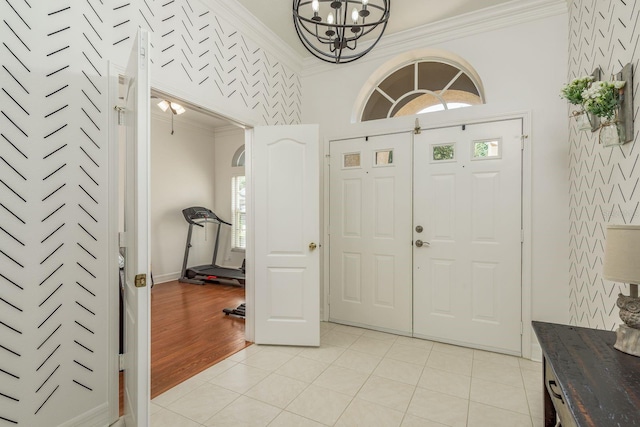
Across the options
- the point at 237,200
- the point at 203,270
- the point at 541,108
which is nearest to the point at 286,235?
the point at 541,108

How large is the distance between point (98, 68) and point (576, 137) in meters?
3.40

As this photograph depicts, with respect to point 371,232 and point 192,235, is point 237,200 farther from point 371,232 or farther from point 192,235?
point 371,232

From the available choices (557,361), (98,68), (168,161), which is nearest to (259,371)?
(557,361)

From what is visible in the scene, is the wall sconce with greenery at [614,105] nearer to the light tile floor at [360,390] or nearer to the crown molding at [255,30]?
the light tile floor at [360,390]

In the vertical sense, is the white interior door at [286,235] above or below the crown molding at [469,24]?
below

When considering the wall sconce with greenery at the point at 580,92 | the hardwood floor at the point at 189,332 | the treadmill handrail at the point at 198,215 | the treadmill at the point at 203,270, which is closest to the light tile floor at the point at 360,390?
the hardwood floor at the point at 189,332

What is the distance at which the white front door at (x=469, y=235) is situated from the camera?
277cm

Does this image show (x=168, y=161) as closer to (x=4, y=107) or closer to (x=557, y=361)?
(x=4, y=107)

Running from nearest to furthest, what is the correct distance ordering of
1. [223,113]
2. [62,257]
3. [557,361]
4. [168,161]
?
[557,361], [62,257], [223,113], [168,161]

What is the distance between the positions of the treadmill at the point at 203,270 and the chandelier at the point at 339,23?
3.79m

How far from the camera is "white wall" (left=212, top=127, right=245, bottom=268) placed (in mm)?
6297

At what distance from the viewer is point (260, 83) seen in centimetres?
314

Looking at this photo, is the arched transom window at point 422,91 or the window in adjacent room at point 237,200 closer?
the arched transom window at point 422,91

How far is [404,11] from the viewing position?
2.84m
